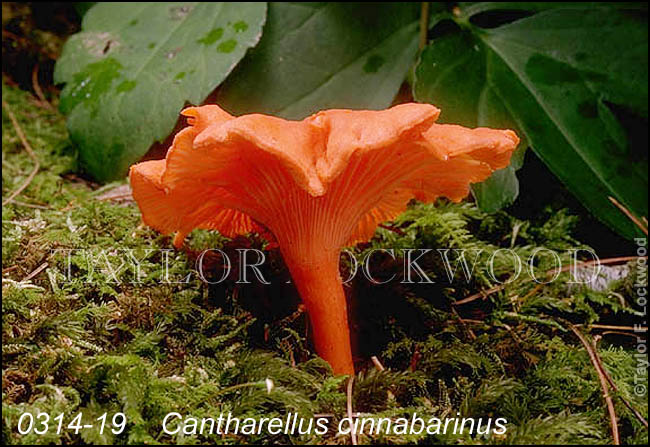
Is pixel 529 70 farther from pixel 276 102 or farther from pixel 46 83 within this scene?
pixel 46 83

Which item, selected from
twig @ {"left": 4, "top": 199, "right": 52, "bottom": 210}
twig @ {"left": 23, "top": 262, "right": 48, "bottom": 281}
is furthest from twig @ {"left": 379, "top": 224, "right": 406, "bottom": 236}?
twig @ {"left": 4, "top": 199, "right": 52, "bottom": 210}

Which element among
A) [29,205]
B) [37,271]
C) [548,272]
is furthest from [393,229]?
[29,205]

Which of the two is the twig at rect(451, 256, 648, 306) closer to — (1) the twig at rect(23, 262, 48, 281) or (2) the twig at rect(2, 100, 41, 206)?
(1) the twig at rect(23, 262, 48, 281)

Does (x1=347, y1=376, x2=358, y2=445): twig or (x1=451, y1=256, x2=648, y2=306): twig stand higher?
(x1=347, y1=376, x2=358, y2=445): twig

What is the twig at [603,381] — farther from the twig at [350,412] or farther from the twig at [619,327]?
the twig at [350,412]

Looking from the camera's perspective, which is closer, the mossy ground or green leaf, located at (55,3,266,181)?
the mossy ground

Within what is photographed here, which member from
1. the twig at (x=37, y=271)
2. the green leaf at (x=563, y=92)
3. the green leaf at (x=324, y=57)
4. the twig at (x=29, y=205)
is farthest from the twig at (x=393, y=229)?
the twig at (x=29, y=205)

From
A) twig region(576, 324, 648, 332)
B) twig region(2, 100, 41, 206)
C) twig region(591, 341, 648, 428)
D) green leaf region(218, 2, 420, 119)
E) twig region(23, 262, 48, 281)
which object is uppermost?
green leaf region(218, 2, 420, 119)

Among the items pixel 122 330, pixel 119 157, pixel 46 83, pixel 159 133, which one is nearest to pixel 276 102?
pixel 159 133
